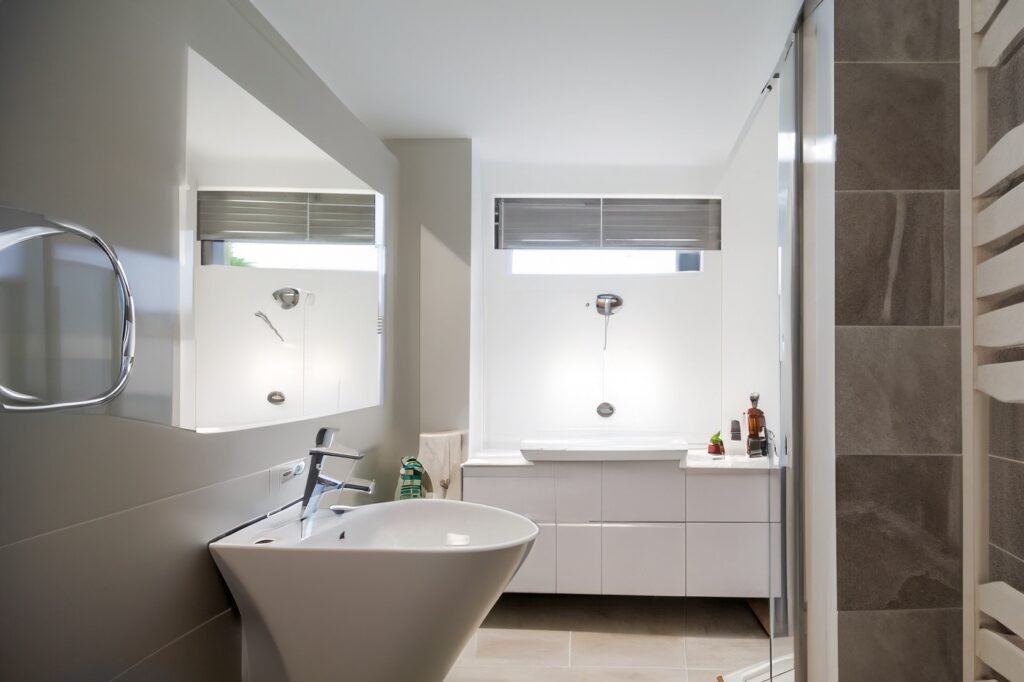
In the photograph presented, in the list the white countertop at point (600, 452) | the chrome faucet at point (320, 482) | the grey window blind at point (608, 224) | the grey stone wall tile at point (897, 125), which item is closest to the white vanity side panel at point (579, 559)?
the white countertop at point (600, 452)

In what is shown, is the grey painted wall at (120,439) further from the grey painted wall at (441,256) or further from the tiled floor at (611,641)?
the grey painted wall at (441,256)

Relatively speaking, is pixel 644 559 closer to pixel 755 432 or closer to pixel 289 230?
pixel 755 432

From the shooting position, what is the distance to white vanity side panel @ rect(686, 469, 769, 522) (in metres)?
3.18

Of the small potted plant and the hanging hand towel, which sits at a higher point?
the small potted plant

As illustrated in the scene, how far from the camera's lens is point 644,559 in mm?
3176

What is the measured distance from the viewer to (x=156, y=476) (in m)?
1.49

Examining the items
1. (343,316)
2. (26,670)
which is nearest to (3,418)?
(26,670)

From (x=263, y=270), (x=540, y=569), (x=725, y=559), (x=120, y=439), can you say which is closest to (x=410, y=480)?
(x=540, y=569)

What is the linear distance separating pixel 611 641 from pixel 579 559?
0.38 m

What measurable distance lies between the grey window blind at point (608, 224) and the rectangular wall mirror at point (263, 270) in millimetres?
1229

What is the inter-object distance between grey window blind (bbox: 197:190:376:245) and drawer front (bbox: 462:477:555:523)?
1287 mm

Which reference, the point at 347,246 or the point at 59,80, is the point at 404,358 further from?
the point at 59,80

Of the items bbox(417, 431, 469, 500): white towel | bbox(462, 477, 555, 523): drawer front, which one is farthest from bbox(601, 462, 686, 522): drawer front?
bbox(417, 431, 469, 500): white towel

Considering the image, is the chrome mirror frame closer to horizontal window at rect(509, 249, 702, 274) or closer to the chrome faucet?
the chrome faucet
